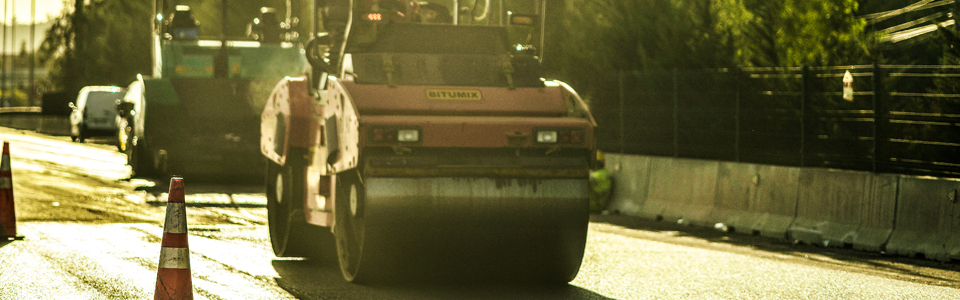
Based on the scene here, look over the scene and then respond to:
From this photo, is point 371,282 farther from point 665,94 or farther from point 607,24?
point 607,24

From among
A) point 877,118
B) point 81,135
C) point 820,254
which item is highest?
point 877,118

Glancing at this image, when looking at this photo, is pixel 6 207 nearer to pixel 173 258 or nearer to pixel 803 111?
pixel 173 258

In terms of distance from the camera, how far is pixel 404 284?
848 cm

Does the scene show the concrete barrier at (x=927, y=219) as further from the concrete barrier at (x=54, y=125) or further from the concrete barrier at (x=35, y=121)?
the concrete barrier at (x=54, y=125)

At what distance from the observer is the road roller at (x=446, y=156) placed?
7.94m

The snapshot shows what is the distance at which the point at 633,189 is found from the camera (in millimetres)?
15688

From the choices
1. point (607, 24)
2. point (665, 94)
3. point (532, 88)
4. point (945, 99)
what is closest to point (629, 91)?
point (665, 94)

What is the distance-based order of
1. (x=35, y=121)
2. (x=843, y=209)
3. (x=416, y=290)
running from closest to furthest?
1. (x=416, y=290)
2. (x=843, y=209)
3. (x=35, y=121)

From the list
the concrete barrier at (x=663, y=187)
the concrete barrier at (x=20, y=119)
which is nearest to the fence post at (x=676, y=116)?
the concrete barrier at (x=663, y=187)

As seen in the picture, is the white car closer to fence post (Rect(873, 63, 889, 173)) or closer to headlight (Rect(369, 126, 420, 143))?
fence post (Rect(873, 63, 889, 173))

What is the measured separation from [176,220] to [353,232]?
2218 mm

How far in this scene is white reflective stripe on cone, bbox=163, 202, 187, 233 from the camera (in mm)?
6262

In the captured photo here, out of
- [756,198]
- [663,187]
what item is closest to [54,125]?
[663,187]

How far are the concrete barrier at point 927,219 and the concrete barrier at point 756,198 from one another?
1511 mm
